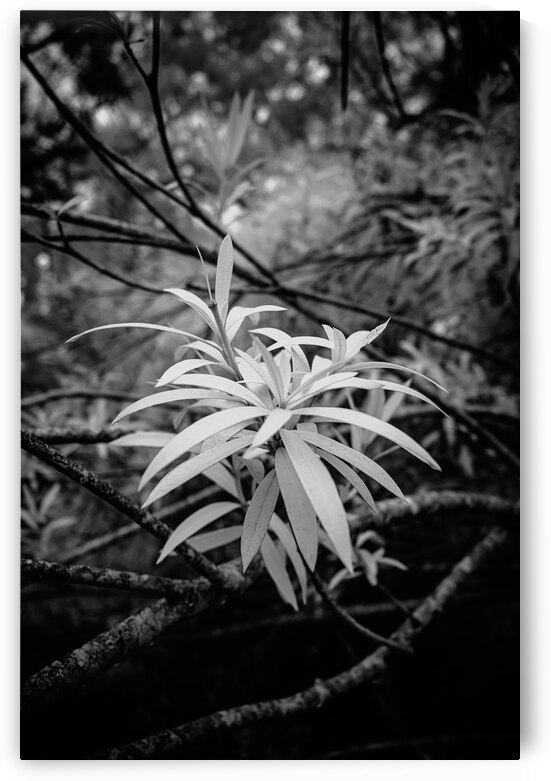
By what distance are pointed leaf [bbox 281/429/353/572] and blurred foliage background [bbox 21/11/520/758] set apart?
53 cm

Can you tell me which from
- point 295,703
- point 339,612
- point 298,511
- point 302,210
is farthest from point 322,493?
point 302,210

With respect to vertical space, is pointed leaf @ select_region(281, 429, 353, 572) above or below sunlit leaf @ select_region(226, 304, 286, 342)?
below

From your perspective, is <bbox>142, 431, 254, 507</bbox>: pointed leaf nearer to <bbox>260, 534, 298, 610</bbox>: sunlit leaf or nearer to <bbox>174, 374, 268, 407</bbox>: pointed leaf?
<bbox>174, 374, 268, 407</bbox>: pointed leaf

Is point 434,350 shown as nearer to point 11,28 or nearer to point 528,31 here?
point 528,31

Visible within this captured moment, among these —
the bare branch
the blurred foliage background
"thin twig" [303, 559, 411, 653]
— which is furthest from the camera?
the blurred foliage background

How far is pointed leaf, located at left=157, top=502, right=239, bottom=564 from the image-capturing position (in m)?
0.45

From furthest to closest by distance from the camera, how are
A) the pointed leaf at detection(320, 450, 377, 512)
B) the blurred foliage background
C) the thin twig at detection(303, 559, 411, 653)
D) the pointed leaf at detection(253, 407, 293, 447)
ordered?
1. the blurred foliage background
2. the thin twig at detection(303, 559, 411, 653)
3. the pointed leaf at detection(320, 450, 377, 512)
4. the pointed leaf at detection(253, 407, 293, 447)

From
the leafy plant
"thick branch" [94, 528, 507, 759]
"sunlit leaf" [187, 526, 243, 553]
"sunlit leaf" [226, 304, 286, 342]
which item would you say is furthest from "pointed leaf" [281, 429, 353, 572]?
"thick branch" [94, 528, 507, 759]

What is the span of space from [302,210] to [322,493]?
136cm

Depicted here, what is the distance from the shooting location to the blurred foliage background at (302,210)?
1.05m

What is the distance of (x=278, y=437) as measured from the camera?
44 cm

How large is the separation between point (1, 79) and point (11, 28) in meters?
0.09

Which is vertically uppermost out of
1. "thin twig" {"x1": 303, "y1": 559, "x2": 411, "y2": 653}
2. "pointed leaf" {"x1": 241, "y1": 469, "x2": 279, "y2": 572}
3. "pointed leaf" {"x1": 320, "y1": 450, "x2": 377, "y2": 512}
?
"pointed leaf" {"x1": 320, "y1": 450, "x2": 377, "y2": 512}

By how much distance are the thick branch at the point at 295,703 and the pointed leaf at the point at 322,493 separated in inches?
14.1
